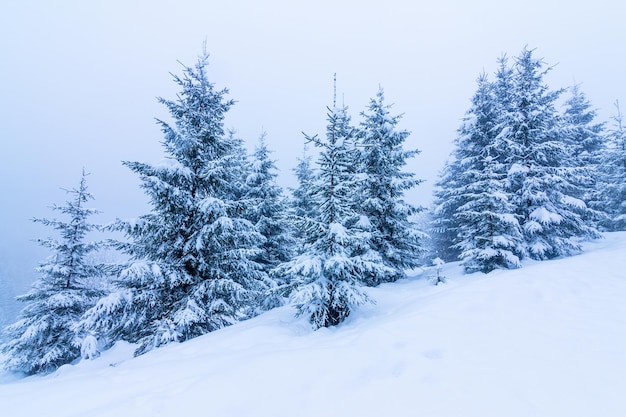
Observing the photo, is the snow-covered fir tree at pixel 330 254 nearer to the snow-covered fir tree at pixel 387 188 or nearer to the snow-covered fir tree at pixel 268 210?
the snow-covered fir tree at pixel 387 188

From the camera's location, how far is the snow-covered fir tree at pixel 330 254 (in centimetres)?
919

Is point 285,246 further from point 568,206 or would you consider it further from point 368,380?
point 568,206

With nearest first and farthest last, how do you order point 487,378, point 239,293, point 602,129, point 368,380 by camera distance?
point 487,378
point 368,380
point 239,293
point 602,129

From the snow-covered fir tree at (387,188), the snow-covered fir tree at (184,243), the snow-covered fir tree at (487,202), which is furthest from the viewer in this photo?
the snow-covered fir tree at (387,188)

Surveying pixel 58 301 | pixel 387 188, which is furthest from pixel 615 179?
pixel 58 301

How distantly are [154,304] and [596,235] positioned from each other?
22.7 meters

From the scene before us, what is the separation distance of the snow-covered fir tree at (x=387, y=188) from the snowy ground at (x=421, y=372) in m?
8.69

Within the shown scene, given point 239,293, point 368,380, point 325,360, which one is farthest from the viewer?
point 239,293

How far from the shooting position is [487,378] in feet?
14.0

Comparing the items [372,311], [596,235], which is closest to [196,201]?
[372,311]

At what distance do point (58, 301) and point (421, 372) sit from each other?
1790cm

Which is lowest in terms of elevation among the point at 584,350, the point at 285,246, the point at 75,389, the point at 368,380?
the point at 75,389

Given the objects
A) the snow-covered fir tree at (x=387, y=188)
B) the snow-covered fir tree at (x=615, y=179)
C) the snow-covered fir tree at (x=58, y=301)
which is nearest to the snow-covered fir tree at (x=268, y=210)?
the snow-covered fir tree at (x=387, y=188)

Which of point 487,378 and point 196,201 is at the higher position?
point 196,201
